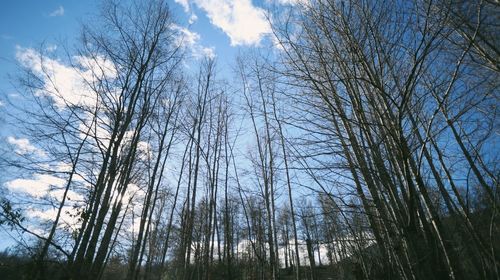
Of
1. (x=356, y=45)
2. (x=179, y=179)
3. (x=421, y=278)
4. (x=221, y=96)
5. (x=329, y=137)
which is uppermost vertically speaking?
(x=221, y=96)

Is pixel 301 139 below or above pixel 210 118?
below

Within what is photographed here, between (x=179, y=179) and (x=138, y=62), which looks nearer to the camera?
(x=138, y=62)

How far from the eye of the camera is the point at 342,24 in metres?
2.40

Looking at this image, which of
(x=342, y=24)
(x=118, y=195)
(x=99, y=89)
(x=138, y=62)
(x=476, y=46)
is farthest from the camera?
(x=118, y=195)

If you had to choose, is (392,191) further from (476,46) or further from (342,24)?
(476,46)

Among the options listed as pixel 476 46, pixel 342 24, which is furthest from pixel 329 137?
pixel 476 46

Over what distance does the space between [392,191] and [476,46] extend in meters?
5.67

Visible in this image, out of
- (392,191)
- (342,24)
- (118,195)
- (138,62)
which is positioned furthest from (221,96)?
(392,191)

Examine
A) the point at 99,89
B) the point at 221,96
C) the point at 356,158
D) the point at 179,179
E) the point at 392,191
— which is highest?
the point at 221,96

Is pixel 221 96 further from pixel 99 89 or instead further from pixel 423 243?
pixel 423 243

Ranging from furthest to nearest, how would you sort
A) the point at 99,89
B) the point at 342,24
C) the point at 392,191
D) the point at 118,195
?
1. the point at 118,195
2. the point at 99,89
3. the point at 342,24
4. the point at 392,191

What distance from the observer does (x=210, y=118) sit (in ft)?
29.3

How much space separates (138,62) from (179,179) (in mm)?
4221

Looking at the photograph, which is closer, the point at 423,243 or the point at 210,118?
the point at 423,243
